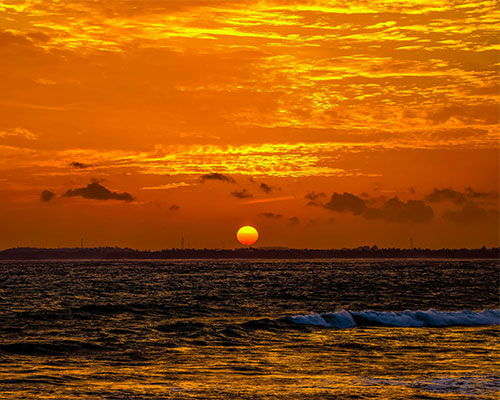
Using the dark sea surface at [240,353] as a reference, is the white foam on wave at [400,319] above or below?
above

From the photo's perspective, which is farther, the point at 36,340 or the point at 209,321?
the point at 209,321

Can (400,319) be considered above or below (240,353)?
above

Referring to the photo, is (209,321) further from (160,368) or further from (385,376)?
(385,376)

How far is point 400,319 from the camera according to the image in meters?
51.5

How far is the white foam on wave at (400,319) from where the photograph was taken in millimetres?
48938

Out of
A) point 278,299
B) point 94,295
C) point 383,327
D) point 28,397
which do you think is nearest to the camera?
point 28,397

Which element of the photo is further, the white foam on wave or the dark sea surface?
the white foam on wave

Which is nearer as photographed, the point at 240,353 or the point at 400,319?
the point at 240,353

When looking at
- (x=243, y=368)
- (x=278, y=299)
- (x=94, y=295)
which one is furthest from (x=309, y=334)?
(x=94, y=295)

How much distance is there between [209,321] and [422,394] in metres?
27.3

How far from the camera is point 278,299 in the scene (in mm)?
74688

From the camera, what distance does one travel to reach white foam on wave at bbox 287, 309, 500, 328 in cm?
4894

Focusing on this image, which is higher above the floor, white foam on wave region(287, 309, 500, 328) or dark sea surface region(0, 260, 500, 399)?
white foam on wave region(287, 309, 500, 328)

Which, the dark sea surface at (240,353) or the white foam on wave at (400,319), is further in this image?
the white foam on wave at (400,319)
